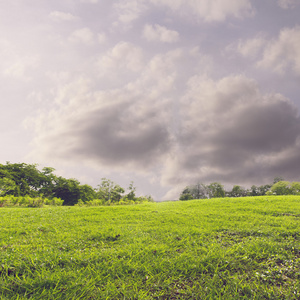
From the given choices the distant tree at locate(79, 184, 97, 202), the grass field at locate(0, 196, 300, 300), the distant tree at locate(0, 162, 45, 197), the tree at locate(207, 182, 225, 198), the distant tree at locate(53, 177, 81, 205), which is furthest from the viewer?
the tree at locate(207, 182, 225, 198)

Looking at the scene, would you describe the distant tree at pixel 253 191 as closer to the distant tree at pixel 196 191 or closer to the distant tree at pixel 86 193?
the distant tree at pixel 196 191

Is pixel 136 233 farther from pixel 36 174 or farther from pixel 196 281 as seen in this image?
pixel 36 174

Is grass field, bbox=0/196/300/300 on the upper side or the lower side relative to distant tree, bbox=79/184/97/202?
upper

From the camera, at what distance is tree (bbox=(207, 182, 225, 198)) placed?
316ft

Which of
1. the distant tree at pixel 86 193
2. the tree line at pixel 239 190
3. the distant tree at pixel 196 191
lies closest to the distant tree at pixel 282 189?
the tree line at pixel 239 190

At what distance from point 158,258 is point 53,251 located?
123 inches

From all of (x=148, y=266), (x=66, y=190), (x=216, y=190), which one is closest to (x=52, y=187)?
(x=66, y=190)

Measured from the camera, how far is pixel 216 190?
9988 centimetres

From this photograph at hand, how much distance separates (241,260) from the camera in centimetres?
475

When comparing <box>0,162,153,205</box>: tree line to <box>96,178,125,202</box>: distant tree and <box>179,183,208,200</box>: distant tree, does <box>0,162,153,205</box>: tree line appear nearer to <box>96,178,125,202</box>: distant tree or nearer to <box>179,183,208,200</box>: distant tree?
<box>96,178,125,202</box>: distant tree

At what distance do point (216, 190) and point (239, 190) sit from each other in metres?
17.8

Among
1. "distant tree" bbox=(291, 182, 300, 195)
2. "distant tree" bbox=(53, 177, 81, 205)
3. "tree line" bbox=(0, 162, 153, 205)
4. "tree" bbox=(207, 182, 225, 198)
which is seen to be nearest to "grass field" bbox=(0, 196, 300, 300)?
"tree line" bbox=(0, 162, 153, 205)

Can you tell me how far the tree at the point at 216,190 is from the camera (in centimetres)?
9631

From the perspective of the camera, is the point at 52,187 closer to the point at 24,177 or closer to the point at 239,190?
the point at 24,177
